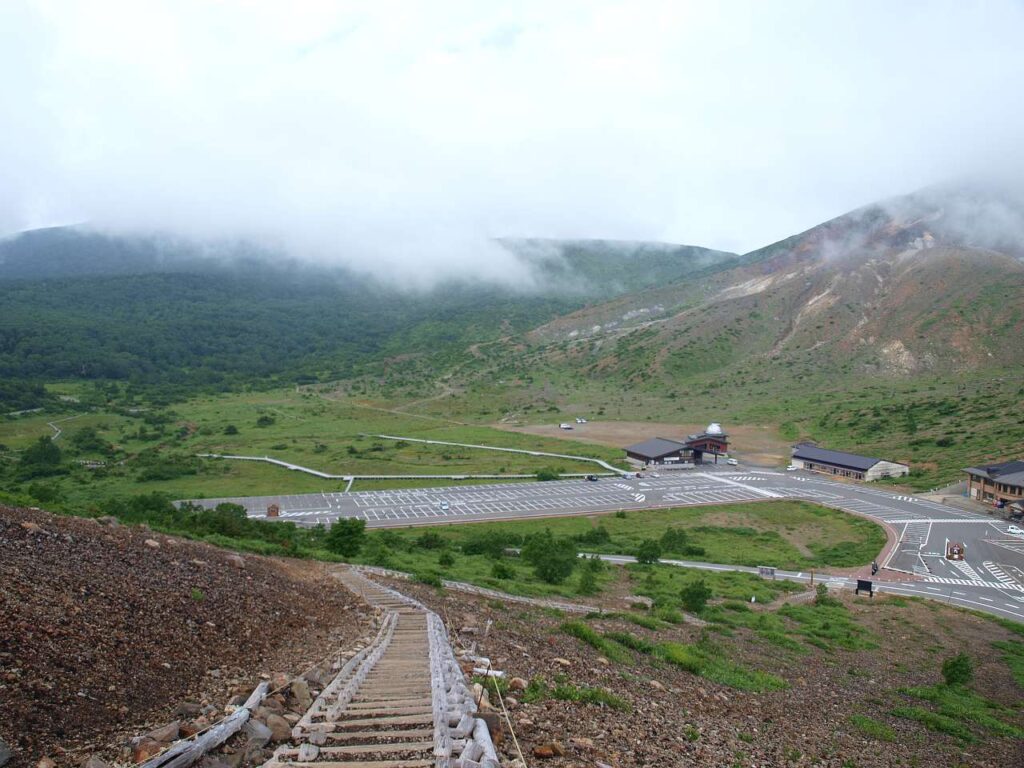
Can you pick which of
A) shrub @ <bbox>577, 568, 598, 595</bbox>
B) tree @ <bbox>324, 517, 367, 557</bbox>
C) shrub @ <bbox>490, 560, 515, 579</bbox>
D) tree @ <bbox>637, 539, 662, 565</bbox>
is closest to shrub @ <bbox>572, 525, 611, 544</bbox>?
tree @ <bbox>637, 539, 662, 565</bbox>

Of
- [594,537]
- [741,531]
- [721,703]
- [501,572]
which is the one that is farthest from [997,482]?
[721,703]

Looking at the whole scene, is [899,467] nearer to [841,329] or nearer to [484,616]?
[484,616]

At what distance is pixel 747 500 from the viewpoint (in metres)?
56.2

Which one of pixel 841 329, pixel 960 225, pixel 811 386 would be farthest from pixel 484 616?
pixel 960 225

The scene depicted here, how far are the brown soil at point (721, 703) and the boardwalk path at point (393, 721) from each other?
80cm

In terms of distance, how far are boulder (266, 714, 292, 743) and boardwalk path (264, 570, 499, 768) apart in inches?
5.2

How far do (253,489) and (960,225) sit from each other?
588 ft

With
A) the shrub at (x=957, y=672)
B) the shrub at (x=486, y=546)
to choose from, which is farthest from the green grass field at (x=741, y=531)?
the shrub at (x=957, y=672)

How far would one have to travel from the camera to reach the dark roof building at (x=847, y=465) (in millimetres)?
65312

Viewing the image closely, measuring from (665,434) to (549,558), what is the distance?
225 feet

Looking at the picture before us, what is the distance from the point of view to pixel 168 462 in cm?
6988

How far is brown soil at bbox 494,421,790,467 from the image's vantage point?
3137 inches

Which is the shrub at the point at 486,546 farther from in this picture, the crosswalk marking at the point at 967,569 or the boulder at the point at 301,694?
the crosswalk marking at the point at 967,569

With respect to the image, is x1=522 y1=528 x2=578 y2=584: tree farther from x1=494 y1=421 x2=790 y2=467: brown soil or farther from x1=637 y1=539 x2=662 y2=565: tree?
x1=494 y1=421 x2=790 y2=467: brown soil
